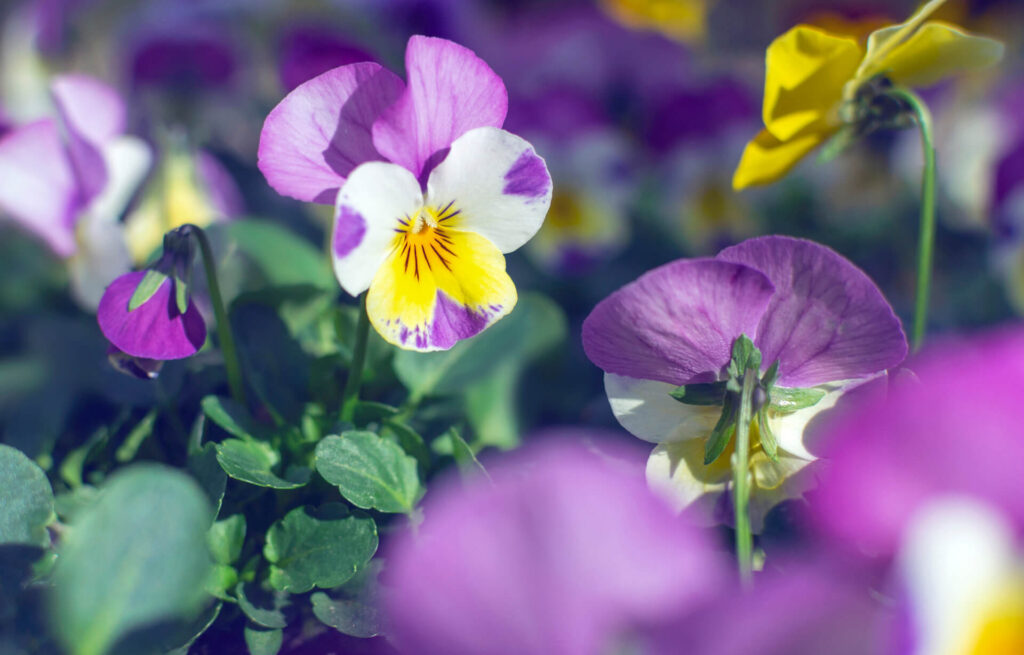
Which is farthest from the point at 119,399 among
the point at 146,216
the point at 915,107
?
the point at 915,107

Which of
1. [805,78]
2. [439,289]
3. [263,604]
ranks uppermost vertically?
[805,78]

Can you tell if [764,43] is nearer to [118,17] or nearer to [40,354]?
[118,17]

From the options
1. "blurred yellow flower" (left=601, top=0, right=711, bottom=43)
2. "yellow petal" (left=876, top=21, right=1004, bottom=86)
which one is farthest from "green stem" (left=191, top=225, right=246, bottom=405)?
"blurred yellow flower" (left=601, top=0, right=711, bottom=43)

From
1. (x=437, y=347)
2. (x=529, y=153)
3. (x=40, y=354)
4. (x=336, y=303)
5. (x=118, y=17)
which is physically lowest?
(x=118, y=17)

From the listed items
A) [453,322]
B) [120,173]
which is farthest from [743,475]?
[120,173]

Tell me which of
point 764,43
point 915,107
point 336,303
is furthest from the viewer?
point 764,43

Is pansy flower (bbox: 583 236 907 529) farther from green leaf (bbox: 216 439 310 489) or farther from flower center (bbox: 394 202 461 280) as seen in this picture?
green leaf (bbox: 216 439 310 489)

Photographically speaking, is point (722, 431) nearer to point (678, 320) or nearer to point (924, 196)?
point (678, 320)
